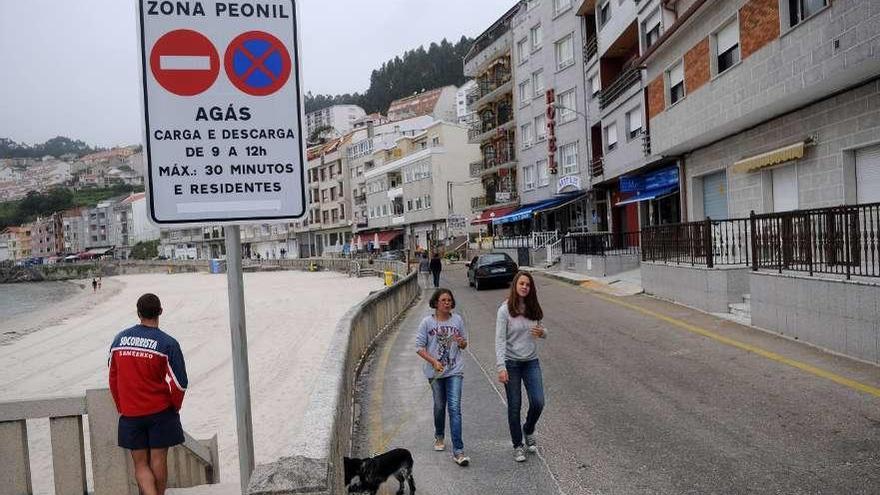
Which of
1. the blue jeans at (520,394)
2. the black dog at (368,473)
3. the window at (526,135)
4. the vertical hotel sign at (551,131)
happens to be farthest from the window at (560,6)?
the black dog at (368,473)

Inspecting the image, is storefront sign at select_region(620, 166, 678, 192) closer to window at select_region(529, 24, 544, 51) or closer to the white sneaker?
the white sneaker

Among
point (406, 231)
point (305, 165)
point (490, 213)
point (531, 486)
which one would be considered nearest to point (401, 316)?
point (531, 486)

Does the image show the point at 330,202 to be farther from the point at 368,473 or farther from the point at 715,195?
the point at 368,473

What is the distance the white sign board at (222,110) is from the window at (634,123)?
83.8 feet

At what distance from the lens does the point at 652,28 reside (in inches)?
933

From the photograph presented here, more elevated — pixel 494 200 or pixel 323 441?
pixel 494 200

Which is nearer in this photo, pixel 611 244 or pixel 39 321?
pixel 611 244

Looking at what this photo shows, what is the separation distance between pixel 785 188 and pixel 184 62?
16.7m

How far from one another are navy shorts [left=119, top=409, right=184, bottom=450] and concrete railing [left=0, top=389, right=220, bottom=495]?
0.58 feet

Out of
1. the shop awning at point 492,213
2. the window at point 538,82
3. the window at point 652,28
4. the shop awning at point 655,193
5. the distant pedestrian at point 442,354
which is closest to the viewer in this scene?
the distant pedestrian at point 442,354

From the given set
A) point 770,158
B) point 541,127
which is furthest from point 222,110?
point 541,127

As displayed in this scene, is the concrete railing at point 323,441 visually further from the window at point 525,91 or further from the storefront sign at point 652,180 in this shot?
the window at point 525,91

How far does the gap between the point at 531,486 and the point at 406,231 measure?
2598 inches

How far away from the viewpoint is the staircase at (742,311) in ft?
41.4
